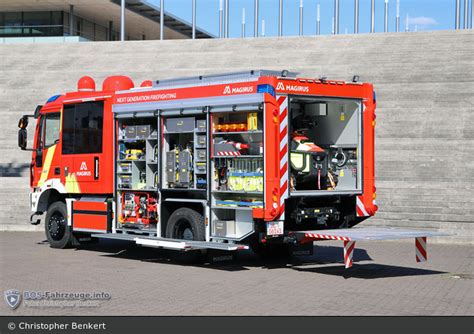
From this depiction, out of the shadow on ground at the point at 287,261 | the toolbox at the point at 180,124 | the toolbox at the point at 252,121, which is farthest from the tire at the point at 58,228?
the toolbox at the point at 252,121

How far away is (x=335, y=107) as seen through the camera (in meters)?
14.2

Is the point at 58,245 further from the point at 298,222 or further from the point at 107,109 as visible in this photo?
the point at 298,222

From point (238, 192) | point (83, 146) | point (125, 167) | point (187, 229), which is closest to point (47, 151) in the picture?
point (83, 146)

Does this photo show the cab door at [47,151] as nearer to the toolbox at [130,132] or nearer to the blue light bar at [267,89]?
the toolbox at [130,132]

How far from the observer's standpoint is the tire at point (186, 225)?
1370 centimetres

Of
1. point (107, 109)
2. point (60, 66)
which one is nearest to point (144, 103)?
point (107, 109)

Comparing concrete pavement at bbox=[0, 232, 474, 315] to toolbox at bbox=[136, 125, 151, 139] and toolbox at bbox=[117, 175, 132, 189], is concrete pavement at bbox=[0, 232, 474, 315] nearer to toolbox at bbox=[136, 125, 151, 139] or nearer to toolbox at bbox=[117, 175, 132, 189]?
toolbox at bbox=[117, 175, 132, 189]

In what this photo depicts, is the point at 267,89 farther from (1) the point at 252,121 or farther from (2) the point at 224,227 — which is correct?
(2) the point at 224,227

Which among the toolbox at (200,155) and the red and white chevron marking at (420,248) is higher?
the toolbox at (200,155)

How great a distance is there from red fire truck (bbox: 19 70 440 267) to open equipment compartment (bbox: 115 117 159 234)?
0.02m

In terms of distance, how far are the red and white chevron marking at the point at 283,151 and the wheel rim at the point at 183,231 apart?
205 cm

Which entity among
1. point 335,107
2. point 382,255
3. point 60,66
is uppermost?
point 60,66
